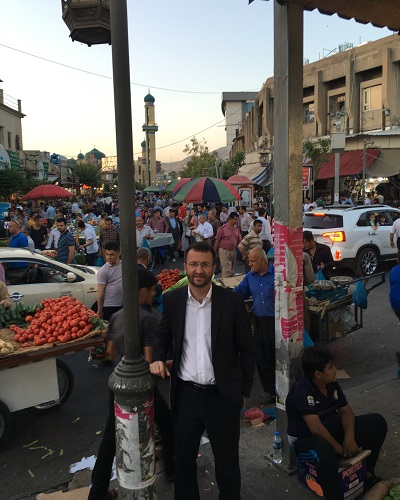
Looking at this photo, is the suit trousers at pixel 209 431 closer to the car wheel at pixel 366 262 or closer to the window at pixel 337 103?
the car wheel at pixel 366 262

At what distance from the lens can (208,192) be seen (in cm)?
1452

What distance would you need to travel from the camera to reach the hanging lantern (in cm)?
316

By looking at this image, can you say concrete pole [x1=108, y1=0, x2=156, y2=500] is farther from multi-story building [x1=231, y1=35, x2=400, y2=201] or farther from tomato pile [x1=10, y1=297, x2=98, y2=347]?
multi-story building [x1=231, y1=35, x2=400, y2=201]

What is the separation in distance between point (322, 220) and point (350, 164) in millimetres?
15594

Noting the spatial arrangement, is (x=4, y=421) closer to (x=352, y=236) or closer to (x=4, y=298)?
(x=4, y=298)

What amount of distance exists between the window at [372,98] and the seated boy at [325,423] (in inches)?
1138

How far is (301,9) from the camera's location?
3.71 m

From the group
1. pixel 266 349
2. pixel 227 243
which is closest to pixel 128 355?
pixel 266 349

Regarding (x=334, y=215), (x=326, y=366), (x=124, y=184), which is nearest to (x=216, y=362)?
(x=326, y=366)

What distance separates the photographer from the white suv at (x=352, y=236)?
12109mm

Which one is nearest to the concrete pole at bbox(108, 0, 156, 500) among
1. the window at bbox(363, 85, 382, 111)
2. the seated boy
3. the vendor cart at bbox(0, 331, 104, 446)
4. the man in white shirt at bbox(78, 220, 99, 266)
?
the seated boy

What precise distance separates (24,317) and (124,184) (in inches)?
142

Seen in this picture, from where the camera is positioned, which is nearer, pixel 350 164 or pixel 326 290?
pixel 326 290

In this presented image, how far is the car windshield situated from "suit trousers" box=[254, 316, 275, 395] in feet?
23.9
